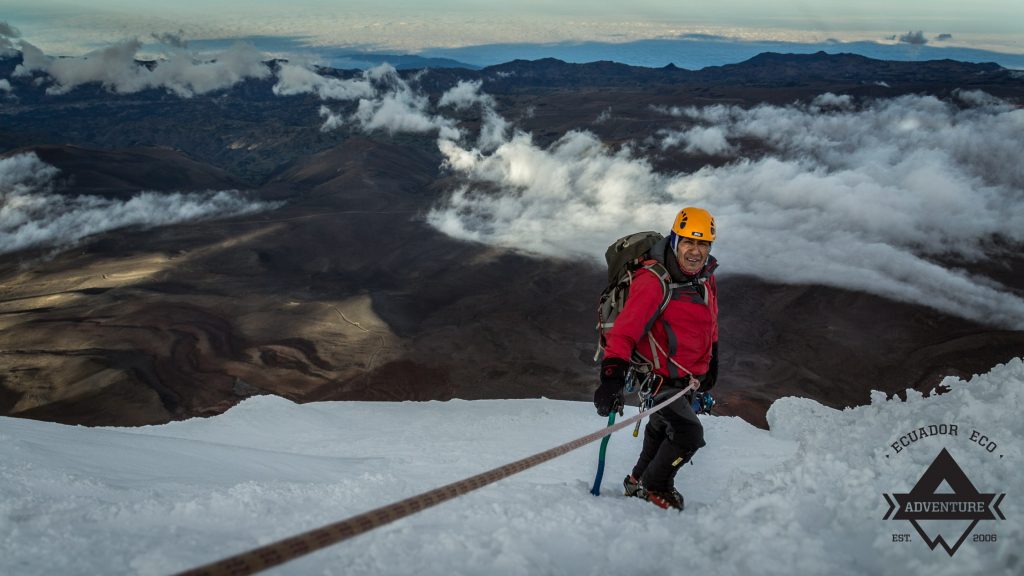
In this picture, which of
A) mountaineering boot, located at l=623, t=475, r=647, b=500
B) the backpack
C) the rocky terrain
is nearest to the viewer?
the backpack

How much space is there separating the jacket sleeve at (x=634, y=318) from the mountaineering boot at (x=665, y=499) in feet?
5.15

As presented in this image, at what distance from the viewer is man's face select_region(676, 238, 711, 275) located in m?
5.27

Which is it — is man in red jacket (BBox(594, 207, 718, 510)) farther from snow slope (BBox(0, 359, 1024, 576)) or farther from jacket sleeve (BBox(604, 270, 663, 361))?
snow slope (BBox(0, 359, 1024, 576))

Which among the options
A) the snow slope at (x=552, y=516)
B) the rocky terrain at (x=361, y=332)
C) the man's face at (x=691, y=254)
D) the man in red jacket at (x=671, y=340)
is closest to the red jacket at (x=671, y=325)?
the man in red jacket at (x=671, y=340)

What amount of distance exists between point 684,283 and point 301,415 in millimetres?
13781

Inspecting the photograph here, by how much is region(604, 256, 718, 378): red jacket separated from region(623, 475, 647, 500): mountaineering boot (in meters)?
1.30

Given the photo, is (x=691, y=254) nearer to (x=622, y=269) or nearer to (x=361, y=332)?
(x=622, y=269)

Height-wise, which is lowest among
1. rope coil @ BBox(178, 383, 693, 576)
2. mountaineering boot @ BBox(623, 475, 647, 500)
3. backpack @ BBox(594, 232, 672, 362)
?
mountaineering boot @ BBox(623, 475, 647, 500)

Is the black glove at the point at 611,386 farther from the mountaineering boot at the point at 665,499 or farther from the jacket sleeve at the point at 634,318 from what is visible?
the mountaineering boot at the point at 665,499

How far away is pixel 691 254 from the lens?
5.30 meters

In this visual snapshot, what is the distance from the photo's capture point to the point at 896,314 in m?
114

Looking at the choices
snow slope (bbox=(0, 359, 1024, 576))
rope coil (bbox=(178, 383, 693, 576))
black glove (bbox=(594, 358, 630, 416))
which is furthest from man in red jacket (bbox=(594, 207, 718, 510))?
rope coil (bbox=(178, 383, 693, 576))

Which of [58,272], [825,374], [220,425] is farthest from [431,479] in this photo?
[58,272]

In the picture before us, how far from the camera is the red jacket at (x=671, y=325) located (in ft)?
16.7
